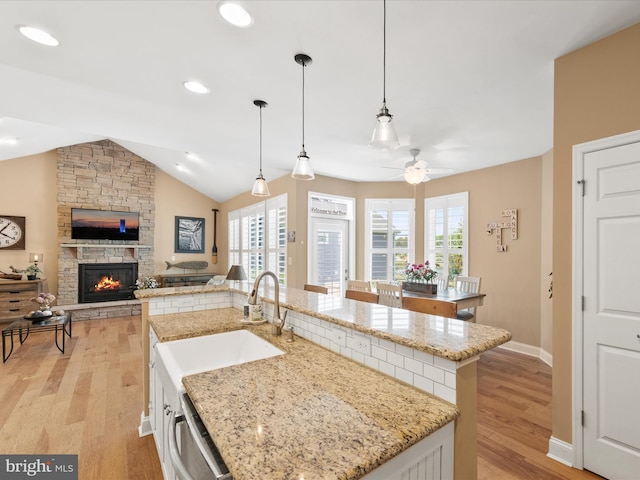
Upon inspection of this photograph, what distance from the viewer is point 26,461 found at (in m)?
1.92

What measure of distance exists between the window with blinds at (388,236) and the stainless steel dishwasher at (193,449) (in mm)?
4702

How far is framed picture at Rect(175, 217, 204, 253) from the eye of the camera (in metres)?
7.63

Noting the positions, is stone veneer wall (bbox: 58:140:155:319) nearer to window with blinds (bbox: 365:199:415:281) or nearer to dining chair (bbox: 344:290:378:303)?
window with blinds (bbox: 365:199:415:281)

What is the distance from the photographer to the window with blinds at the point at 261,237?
17.4 ft

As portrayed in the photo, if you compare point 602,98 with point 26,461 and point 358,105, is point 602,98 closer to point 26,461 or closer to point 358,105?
point 358,105

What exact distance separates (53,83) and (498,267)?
537 cm

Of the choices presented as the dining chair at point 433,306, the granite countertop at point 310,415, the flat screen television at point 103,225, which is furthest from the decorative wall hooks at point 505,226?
the flat screen television at point 103,225

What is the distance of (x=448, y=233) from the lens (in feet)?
16.4

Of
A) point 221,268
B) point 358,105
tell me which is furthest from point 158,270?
point 358,105

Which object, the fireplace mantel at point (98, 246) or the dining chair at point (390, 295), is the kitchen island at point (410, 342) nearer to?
the dining chair at point (390, 295)

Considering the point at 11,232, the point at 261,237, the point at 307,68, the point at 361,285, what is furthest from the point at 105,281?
the point at 307,68

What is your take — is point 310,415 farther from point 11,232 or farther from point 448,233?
point 11,232

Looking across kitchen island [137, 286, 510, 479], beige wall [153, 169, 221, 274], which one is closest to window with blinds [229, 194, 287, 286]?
beige wall [153, 169, 221, 274]

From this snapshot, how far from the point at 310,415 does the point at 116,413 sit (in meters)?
2.63
